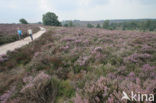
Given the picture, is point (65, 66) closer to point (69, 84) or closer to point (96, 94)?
point (69, 84)

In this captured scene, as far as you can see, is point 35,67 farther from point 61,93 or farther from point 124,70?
point 124,70

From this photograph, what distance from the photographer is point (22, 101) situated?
2.35m

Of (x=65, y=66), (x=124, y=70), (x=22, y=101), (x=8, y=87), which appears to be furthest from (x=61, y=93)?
(x=124, y=70)

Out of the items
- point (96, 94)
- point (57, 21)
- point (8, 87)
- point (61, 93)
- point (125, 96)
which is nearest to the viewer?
point (125, 96)

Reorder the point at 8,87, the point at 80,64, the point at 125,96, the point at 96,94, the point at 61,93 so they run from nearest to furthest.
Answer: the point at 125,96 → the point at 96,94 → the point at 61,93 → the point at 8,87 → the point at 80,64

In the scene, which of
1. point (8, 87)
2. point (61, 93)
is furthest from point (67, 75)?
point (8, 87)

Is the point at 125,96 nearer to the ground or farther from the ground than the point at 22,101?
farther from the ground

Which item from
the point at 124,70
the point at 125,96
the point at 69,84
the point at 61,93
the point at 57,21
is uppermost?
the point at 57,21

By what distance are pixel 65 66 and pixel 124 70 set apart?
281cm

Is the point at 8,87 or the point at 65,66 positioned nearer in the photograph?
the point at 8,87

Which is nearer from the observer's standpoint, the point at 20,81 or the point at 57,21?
the point at 20,81

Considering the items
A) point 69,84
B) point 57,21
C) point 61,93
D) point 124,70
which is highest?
point 57,21

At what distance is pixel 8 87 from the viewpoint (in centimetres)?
315

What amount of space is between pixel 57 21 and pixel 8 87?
52450 millimetres
